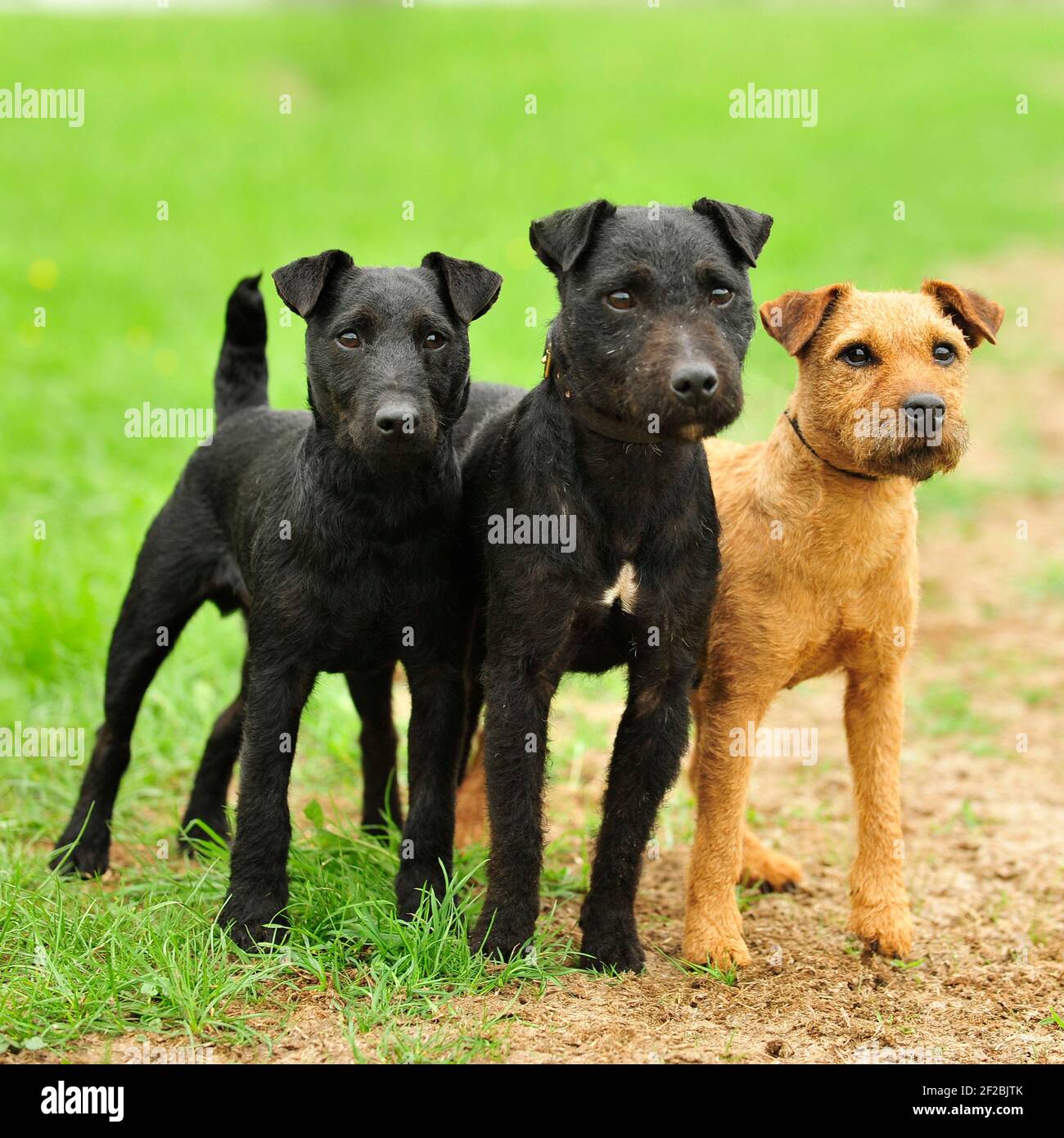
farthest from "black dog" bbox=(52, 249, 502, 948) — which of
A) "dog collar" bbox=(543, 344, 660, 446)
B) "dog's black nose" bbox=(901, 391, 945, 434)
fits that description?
"dog's black nose" bbox=(901, 391, 945, 434)

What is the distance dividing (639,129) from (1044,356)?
394 inches

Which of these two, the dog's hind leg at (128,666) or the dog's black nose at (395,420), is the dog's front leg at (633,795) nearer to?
the dog's black nose at (395,420)

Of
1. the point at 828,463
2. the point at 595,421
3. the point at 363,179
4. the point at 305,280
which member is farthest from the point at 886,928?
the point at 363,179

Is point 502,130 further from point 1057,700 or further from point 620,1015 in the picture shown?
point 620,1015

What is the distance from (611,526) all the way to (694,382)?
662 millimetres

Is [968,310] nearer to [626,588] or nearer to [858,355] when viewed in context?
[858,355]

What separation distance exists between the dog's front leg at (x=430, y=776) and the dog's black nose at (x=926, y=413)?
177 centimetres

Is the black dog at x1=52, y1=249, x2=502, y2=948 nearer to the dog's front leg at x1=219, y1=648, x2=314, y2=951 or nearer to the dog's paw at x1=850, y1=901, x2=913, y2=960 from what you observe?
the dog's front leg at x1=219, y1=648, x2=314, y2=951

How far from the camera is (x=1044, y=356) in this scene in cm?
1619

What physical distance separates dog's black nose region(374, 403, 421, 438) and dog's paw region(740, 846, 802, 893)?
8.97 ft

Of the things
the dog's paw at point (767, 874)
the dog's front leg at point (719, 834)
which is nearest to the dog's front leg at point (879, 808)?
the dog's front leg at point (719, 834)

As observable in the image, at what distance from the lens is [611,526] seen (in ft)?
14.6

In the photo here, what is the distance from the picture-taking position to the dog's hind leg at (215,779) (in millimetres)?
5949

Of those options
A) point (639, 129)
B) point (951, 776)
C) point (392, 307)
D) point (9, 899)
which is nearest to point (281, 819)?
point (9, 899)
